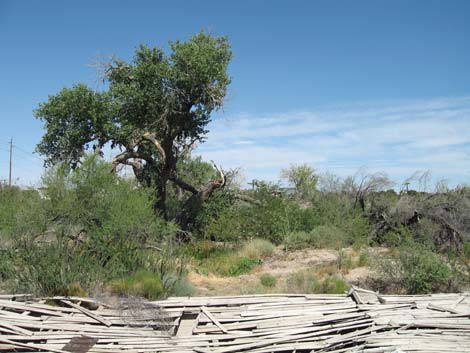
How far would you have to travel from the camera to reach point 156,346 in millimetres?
7516

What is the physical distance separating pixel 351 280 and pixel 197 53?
8964mm

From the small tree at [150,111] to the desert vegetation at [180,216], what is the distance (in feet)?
0.14

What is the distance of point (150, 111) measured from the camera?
17.4 metres

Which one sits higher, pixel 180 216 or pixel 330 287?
pixel 180 216

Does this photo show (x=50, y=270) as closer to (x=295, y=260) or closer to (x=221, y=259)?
(x=221, y=259)

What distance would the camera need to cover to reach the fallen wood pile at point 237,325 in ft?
24.8

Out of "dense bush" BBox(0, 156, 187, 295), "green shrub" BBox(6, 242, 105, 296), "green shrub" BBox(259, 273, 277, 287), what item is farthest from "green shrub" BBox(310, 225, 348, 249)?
"green shrub" BBox(6, 242, 105, 296)

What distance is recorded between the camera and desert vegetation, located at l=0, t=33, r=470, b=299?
10703 millimetres

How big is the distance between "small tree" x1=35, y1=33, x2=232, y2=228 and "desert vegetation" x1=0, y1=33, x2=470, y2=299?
1.7 inches

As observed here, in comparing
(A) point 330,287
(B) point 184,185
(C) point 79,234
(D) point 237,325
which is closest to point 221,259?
(B) point 184,185

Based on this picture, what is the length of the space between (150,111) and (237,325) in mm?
10648

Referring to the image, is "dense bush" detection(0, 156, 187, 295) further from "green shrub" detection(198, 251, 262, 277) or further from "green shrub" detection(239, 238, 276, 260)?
"green shrub" detection(239, 238, 276, 260)

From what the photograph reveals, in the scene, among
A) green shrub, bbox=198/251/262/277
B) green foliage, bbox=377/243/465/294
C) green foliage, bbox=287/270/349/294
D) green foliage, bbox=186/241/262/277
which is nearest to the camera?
green foliage, bbox=377/243/465/294

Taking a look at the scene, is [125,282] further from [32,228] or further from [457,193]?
[457,193]
